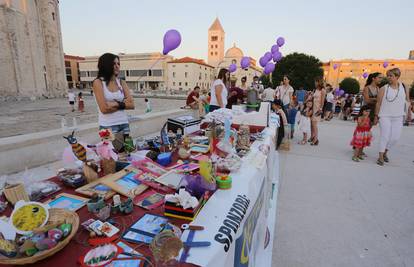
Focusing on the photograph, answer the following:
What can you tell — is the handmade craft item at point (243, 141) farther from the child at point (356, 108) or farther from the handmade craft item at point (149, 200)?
the child at point (356, 108)

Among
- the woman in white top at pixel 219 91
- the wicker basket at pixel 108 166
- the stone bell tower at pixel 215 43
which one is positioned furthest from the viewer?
the stone bell tower at pixel 215 43

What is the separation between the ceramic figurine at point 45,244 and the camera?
0.69 m

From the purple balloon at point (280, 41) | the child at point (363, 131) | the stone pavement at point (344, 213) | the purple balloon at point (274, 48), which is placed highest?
the purple balloon at point (280, 41)

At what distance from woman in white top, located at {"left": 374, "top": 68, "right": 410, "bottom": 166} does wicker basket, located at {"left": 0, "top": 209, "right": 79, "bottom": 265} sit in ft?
14.1

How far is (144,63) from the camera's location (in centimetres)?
5212

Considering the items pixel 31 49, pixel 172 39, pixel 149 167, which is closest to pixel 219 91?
pixel 172 39

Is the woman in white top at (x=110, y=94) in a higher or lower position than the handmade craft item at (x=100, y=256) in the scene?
higher

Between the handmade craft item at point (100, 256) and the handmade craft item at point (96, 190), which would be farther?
the handmade craft item at point (96, 190)

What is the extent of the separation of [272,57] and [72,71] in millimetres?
62505

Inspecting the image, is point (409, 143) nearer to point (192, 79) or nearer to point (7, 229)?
point (7, 229)

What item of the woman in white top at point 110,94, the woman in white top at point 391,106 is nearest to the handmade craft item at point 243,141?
the woman in white top at point 110,94

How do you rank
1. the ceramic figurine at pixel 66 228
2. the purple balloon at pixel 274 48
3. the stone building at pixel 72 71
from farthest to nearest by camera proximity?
the stone building at pixel 72 71, the purple balloon at pixel 274 48, the ceramic figurine at pixel 66 228

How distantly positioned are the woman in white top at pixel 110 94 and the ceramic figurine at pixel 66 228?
4.59 feet

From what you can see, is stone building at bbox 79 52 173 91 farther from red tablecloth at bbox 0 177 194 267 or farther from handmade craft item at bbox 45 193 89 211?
red tablecloth at bbox 0 177 194 267
